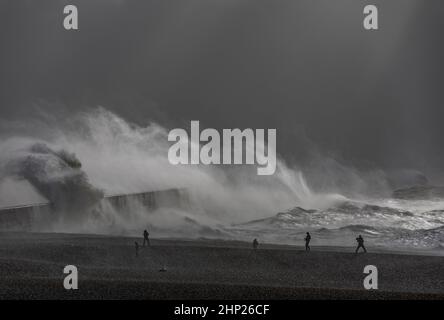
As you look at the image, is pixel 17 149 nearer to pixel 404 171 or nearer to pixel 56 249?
pixel 56 249

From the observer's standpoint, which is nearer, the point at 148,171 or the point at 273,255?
the point at 273,255

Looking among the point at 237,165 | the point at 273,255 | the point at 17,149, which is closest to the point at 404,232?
the point at 273,255

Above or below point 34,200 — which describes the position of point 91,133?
above

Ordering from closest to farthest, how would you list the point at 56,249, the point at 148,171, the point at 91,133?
the point at 56,249 < the point at 148,171 < the point at 91,133

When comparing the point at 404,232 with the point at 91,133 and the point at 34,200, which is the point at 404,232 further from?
the point at 91,133

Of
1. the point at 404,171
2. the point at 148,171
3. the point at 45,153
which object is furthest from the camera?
the point at 404,171

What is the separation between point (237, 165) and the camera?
1361 inches

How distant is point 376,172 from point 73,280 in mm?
51098
